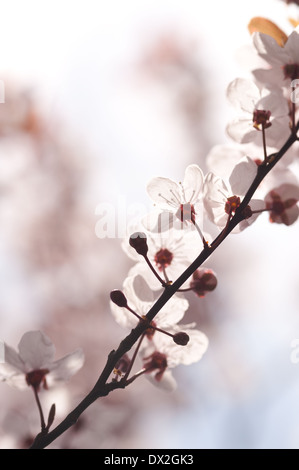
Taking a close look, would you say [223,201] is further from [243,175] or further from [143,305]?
[143,305]

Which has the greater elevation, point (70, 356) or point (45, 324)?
point (70, 356)

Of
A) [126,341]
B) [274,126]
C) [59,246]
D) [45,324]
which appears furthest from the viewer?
[59,246]

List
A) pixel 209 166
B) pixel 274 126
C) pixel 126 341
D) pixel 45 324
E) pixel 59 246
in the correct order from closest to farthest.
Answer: pixel 126 341, pixel 274 126, pixel 209 166, pixel 45 324, pixel 59 246

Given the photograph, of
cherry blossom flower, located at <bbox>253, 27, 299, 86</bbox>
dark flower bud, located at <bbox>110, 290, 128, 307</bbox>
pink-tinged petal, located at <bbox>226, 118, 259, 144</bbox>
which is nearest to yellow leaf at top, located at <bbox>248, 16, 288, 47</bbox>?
cherry blossom flower, located at <bbox>253, 27, 299, 86</bbox>

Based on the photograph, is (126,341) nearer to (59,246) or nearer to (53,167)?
(59,246)

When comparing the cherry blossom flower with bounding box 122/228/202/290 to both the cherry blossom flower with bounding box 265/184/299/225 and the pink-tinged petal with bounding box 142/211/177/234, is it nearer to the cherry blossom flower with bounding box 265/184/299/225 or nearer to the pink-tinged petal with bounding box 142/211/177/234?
the pink-tinged petal with bounding box 142/211/177/234

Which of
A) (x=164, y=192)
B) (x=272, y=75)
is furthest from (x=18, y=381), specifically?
(x=272, y=75)

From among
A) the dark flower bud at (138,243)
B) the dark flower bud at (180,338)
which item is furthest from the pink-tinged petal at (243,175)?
the dark flower bud at (180,338)

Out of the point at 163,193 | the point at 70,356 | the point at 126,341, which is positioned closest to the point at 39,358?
the point at 70,356
